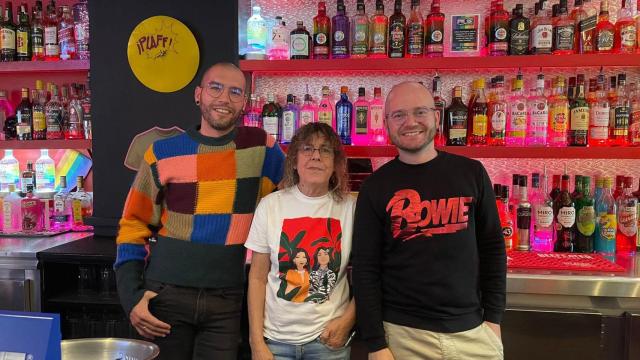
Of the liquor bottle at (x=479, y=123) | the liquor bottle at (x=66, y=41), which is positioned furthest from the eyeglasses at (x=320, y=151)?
the liquor bottle at (x=66, y=41)

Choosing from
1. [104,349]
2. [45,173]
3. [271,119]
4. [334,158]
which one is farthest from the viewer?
[45,173]

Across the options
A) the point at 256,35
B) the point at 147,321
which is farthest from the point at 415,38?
the point at 147,321

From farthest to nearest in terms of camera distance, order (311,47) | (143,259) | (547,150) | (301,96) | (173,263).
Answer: (301,96) < (311,47) < (547,150) < (143,259) < (173,263)

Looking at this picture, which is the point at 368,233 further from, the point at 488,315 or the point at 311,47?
the point at 311,47

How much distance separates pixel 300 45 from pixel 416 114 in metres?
1.13

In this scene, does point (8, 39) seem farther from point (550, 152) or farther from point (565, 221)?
point (565, 221)

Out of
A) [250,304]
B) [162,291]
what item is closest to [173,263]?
[162,291]

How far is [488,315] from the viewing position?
1430 millimetres

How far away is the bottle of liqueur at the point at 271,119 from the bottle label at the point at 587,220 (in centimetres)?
145

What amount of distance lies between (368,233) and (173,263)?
0.65m

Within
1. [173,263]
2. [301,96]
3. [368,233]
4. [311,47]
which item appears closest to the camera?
[368,233]

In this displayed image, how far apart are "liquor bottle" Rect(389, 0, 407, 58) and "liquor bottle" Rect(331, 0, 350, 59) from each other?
8.2 inches

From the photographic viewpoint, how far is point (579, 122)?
2.20 metres

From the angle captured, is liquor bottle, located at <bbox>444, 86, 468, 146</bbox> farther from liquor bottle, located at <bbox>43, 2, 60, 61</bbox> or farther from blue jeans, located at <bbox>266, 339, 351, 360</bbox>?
liquor bottle, located at <bbox>43, 2, 60, 61</bbox>
